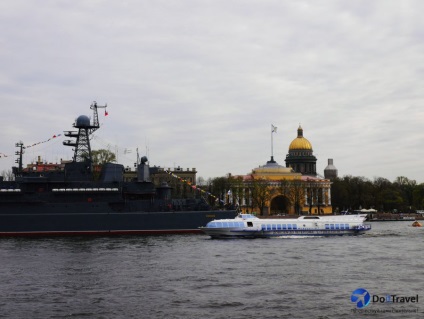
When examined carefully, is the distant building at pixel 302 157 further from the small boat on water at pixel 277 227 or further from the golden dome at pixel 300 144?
the small boat on water at pixel 277 227

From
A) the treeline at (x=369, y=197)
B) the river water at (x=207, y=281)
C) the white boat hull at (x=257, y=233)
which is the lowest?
the river water at (x=207, y=281)

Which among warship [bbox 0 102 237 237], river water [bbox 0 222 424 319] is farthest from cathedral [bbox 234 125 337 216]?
river water [bbox 0 222 424 319]

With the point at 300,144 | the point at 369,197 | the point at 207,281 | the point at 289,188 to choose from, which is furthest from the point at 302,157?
the point at 207,281

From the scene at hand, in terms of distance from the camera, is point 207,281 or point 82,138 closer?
point 207,281

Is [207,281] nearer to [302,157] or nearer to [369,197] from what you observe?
[369,197]

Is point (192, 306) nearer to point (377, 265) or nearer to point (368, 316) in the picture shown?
point (368, 316)

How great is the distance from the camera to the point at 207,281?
3581 centimetres

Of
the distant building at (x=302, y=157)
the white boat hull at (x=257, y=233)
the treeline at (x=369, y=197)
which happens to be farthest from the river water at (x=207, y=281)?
the distant building at (x=302, y=157)

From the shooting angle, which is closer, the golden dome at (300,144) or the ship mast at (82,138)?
the ship mast at (82,138)

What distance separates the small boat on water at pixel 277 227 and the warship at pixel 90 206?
10417 mm

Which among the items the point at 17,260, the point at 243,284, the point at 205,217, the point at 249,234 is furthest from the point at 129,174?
the point at 243,284

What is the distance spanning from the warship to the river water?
1920 cm

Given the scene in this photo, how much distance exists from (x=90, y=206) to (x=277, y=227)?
25.2 meters

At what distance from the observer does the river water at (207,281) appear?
2791 cm
